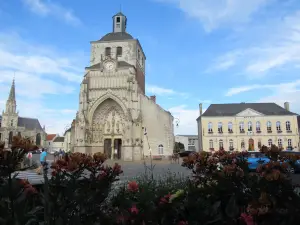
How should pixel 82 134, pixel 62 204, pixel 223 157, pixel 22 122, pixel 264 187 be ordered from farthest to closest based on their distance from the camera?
pixel 22 122 < pixel 82 134 < pixel 223 157 < pixel 62 204 < pixel 264 187

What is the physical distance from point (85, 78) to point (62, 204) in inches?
1310

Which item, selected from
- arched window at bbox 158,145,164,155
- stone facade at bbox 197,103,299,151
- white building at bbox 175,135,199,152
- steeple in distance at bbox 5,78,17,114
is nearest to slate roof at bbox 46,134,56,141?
steeple in distance at bbox 5,78,17,114

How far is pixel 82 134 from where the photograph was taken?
31.8m

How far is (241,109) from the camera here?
133 feet

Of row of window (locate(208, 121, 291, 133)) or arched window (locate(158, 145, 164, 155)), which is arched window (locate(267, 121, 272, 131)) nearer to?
row of window (locate(208, 121, 291, 133))

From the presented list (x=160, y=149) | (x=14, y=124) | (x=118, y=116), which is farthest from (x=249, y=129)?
(x=14, y=124)

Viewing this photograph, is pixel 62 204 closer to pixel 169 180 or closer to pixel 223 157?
pixel 223 157

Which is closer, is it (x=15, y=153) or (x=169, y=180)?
(x=15, y=153)

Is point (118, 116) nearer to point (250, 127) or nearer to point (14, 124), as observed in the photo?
point (250, 127)

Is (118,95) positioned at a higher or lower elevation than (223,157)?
higher

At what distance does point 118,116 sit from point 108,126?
1.96 m

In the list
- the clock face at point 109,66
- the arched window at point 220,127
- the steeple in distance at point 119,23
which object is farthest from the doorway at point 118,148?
the steeple in distance at point 119,23

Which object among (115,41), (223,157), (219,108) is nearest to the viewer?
(223,157)

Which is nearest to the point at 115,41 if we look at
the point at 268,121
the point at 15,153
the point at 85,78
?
the point at 85,78
